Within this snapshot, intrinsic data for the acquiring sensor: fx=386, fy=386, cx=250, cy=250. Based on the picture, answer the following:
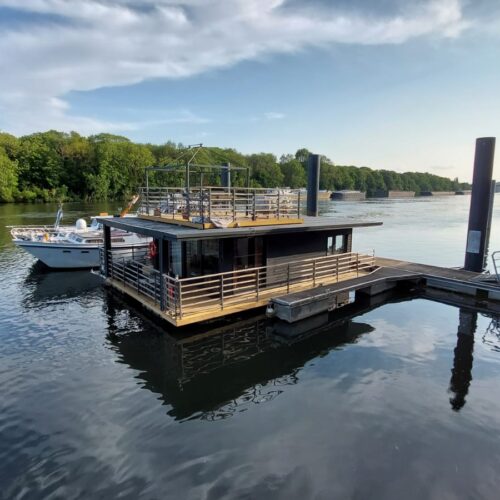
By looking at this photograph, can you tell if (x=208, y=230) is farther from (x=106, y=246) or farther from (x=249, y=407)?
(x=106, y=246)

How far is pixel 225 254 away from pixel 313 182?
490 inches

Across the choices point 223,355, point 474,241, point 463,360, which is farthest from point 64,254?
point 474,241

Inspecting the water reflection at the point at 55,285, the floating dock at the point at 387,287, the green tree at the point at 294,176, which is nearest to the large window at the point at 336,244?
the floating dock at the point at 387,287

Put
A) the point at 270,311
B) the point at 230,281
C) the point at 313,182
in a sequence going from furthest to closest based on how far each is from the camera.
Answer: the point at 313,182
the point at 230,281
the point at 270,311

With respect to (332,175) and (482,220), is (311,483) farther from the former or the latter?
(332,175)

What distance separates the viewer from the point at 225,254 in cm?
1341

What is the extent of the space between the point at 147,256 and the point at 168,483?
1315cm

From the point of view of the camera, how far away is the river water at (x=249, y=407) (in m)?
6.21

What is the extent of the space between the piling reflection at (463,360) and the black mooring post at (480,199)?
15.8 ft

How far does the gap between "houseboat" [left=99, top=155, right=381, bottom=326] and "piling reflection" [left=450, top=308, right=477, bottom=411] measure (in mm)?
4724

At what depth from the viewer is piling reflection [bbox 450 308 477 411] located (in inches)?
348

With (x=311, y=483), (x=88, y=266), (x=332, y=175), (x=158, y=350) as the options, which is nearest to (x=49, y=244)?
(x=88, y=266)

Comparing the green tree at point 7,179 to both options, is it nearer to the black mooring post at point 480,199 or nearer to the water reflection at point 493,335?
the black mooring post at point 480,199

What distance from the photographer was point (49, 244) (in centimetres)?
2147
